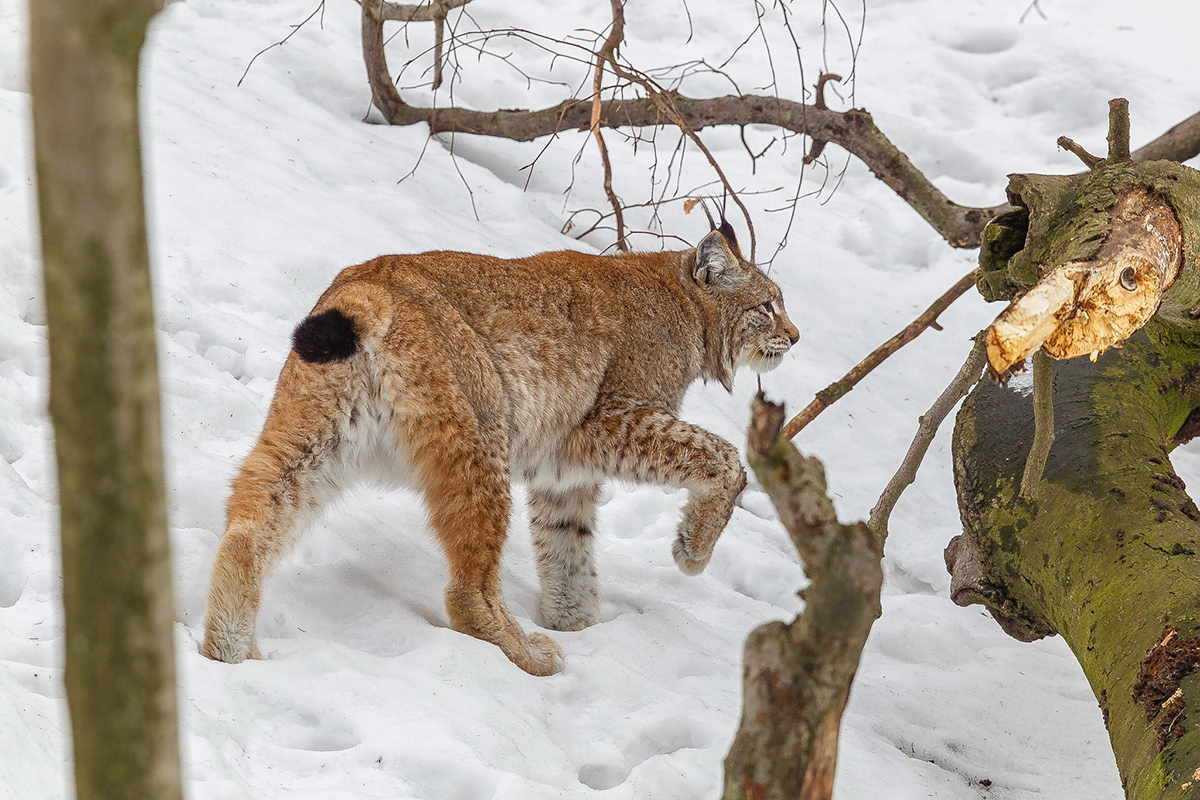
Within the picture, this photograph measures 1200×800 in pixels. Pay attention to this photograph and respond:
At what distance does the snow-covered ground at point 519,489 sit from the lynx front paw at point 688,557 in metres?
0.21

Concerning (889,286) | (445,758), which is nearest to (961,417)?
(445,758)

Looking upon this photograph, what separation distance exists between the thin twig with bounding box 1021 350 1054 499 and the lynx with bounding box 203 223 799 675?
1.49m

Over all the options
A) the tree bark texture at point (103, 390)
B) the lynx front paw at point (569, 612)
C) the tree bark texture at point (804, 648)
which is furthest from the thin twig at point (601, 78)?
the tree bark texture at point (103, 390)

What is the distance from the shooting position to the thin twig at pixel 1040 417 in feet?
9.20

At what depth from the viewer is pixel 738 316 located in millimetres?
5082

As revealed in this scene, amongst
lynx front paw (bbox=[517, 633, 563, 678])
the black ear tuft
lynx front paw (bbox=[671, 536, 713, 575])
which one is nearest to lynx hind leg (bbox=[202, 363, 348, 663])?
lynx front paw (bbox=[517, 633, 563, 678])

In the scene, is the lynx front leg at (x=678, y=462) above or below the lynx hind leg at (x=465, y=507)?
above

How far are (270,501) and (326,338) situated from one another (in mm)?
560

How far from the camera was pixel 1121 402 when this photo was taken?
3.76 m

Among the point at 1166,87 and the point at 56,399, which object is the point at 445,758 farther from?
the point at 1166,87

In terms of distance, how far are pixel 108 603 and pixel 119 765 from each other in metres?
0.14

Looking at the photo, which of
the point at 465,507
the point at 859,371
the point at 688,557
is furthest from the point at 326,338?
the point at 859,371

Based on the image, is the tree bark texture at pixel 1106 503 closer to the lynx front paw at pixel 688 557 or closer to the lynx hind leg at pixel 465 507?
the lynx front paw at pixel 688 557

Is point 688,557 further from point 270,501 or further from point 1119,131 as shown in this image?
point 1119,131
